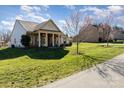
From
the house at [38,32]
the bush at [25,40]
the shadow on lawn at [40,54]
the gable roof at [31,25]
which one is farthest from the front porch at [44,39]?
the shadow on lawn at [40,54]

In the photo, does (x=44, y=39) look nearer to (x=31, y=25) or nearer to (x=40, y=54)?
(x=31, y=25)

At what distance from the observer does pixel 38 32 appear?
3031 cm

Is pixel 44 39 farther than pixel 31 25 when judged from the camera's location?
No

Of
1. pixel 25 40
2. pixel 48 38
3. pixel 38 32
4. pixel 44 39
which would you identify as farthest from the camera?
pixel 48 38

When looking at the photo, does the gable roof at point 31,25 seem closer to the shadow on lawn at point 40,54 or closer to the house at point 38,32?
the house at point 38,32

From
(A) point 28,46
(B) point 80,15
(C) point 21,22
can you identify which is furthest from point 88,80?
(C) point 21,22

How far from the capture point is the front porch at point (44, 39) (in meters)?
31.4

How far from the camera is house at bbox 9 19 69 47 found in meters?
30.8

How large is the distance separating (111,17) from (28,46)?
15115 mm

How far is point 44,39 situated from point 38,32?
114 inches

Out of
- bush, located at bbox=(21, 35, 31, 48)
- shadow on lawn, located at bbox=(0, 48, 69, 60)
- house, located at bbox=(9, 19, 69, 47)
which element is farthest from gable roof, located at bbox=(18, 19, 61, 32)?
shadow on lawn, located at bbox=(0, 48, 69, 60)

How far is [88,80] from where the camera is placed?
27.5ft

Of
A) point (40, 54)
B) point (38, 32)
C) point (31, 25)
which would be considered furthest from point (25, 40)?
point (40, 54)

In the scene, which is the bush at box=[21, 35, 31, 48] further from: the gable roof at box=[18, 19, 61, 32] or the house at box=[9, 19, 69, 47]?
the gable roof at box=[18, 19, 61, 32]
